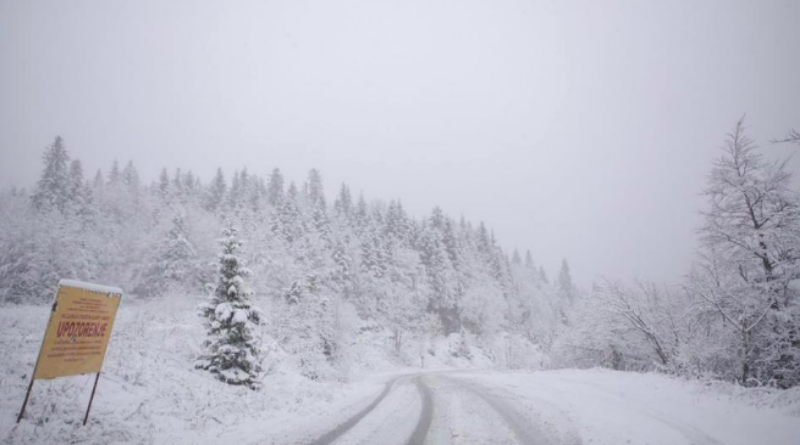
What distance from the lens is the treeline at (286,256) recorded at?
34250mm

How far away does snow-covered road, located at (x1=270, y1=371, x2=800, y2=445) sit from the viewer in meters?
7.95

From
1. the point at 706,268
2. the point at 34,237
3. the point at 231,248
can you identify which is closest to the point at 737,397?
the point at 706,268

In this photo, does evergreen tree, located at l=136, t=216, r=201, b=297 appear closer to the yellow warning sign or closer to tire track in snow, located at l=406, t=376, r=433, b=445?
tire track in snow, located at l=406, t=376, r=433, b=445

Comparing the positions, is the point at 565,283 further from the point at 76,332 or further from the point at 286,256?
the point at 76,332

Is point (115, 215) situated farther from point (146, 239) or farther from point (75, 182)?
point (146, 239)

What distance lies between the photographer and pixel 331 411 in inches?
465

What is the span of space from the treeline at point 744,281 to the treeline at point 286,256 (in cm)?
2105

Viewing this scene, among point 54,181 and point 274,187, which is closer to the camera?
point 54,181

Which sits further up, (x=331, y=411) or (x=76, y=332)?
(x=76, y=332)

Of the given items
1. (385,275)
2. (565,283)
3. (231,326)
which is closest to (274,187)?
(385,275)

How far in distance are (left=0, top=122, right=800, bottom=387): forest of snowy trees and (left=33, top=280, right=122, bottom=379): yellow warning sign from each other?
5.85 metres

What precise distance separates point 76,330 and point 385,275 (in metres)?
52.3

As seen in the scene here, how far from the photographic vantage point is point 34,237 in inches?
1415

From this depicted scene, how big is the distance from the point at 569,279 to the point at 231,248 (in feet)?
385
